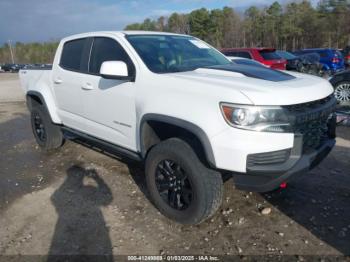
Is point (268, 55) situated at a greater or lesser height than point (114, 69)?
lesser

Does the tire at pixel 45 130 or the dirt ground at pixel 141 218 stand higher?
the tire at pixel 45 130

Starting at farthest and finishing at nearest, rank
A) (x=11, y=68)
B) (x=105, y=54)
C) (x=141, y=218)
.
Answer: (x=11, y=68)
(x=105, y=54)
(x=141, y=218)

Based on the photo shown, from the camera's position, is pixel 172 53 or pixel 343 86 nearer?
pixel 172 53

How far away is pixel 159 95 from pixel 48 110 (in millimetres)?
2664

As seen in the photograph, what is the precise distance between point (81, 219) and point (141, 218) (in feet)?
2.06

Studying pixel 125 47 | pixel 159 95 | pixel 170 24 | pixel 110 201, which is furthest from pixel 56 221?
pixel 170 24

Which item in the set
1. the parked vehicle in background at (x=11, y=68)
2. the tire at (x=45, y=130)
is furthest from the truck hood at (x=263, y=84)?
the parked vehicle in background at (x=11, y=68)

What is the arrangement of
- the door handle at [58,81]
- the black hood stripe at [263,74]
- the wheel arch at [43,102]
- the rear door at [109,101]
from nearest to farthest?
the black hood stripe at [263,74] → the rear door at [109,101] → the door handle at [58,81] → the wheel arch at [43,102]

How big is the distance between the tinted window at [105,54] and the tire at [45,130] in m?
1.71

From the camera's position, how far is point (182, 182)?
318cm

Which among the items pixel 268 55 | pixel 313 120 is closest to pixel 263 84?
pixel 313 120

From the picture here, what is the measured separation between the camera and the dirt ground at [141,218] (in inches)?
119

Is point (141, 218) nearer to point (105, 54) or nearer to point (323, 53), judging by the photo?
point (105, 54)

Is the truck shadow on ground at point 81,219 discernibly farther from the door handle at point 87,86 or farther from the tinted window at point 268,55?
the tinted window at point 268,55
